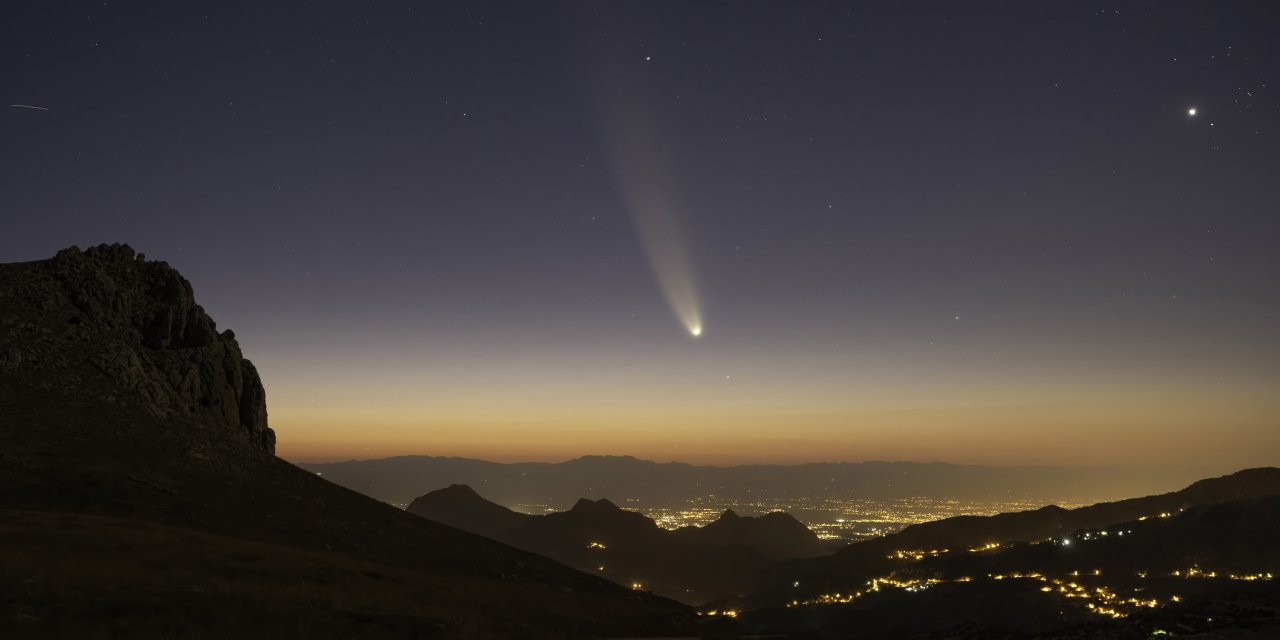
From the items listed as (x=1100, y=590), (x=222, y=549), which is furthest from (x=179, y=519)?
(x=1100, y=590)

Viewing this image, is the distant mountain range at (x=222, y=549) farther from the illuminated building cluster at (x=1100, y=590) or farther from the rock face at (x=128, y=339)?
the illuminated building cluster at (x=1100, y=590)

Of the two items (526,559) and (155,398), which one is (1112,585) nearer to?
(526,559)

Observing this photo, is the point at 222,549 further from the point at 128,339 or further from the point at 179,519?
the point at 128,339

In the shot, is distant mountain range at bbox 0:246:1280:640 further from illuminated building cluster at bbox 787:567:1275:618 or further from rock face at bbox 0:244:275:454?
illuminated building cluster at bbox 787:567:1275:618

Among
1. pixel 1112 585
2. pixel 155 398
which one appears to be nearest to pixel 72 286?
pixel 155 398

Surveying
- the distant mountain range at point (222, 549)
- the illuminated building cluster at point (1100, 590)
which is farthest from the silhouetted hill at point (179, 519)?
the illuminated building cluster at point (1100, 590)
